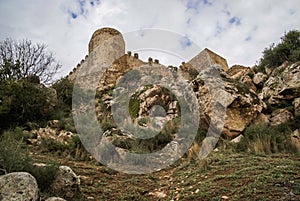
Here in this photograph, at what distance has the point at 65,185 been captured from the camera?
442 cm

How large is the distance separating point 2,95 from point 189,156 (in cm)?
711

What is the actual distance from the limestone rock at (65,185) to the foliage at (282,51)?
40.7ft

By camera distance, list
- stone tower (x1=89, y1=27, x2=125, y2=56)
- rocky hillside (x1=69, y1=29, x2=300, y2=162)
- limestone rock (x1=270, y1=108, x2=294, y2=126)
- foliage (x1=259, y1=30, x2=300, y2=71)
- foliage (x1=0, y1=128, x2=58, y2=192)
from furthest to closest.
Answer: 1. stone tower (x1=89, y1=27, x2=125, y2=56)
2. foliage (x1=259, y1=30, x2=300, y2=71)
3. limestone rock (x1=270, y1=108, x2=294, y2=126)
4. rocky hillside (x1=69, y1=29, x2=300, y2=162)
5. foliage (x1=0, y1=128, x2=58, y2=192)

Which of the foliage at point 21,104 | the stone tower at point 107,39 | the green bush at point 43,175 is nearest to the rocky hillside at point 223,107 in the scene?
the foliage at point 21,104

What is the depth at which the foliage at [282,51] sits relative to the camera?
14.4 metres

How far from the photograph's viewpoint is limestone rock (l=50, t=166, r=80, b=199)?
4.30 meters

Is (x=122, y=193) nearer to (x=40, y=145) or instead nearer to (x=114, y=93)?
(x=40, y=145)

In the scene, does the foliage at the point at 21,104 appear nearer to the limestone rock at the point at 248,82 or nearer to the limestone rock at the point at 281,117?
the limestone rock at the point at 281,117

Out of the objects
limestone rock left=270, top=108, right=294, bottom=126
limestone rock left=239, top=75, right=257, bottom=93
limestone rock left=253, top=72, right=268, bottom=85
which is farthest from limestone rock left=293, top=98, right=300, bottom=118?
limestone rock left=253, top=72, right=268, bottom=85

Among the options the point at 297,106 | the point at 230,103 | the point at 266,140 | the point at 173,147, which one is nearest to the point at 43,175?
the point at 173,147

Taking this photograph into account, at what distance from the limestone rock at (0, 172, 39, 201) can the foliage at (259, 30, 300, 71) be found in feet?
43.7

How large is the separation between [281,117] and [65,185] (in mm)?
6978

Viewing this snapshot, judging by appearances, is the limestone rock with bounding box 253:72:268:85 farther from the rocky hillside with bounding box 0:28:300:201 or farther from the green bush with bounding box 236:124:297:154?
the green bush with bounding box 236:124:297:154

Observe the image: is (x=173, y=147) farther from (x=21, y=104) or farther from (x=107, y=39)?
(x=107, y=39)
